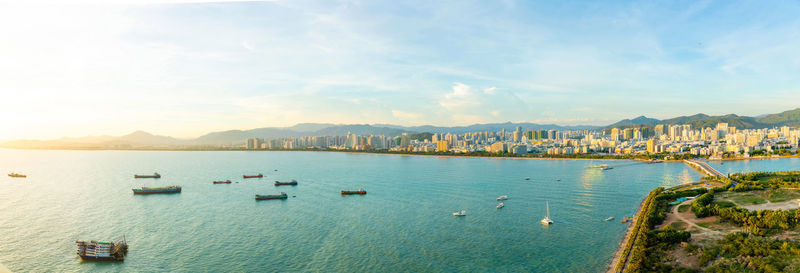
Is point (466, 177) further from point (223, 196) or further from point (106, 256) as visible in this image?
point (106, 256)

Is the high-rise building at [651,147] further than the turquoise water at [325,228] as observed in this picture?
Yes

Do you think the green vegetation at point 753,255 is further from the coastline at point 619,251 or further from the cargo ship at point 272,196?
the cargo ship at point 272,196

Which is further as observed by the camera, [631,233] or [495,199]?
[495,199]

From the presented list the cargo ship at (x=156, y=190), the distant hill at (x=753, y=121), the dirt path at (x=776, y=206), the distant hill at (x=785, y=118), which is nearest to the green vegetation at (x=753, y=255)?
the dirt path at (x=776, y=206)

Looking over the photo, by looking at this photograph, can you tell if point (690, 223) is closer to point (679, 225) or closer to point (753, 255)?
point (679, 225)

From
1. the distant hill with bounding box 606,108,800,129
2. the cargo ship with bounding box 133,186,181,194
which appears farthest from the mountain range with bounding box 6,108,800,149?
the cargo ship with bounding box 133,186,181,194

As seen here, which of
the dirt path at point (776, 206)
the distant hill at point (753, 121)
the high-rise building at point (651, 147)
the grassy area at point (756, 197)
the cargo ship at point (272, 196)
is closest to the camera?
the dirt path at point (776, 206)

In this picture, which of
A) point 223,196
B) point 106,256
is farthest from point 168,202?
point 106,256

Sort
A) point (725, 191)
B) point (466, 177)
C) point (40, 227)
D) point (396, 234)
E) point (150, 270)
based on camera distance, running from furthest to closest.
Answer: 1. point (466, 177)
2. point (725, 191)
3. point (40, 227)
4. point (396, 234)
5. point (150, 270)
